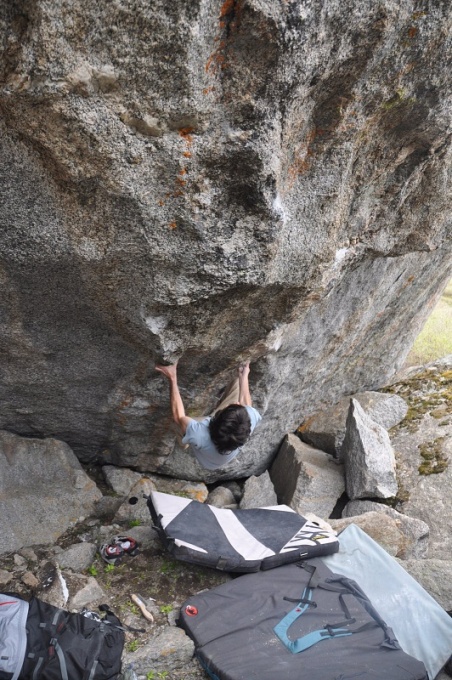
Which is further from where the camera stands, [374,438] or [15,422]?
[374,438]

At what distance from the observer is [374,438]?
8898 millimetres

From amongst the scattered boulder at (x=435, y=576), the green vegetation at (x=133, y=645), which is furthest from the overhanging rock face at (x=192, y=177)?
the scattered boulder at (x=435, y=576)

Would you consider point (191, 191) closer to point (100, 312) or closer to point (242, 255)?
point (242, 255)

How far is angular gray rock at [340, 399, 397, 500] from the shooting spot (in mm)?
8477

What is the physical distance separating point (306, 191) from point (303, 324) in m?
2.92

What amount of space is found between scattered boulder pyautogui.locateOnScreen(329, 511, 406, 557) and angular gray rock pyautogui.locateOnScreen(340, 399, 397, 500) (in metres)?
0.99

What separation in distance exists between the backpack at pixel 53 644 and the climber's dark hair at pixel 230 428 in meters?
2.04

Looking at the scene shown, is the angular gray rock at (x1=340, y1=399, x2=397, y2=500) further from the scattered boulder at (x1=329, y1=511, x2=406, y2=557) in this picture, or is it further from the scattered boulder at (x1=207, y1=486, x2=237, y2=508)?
the scattered boulder at (x1=207, y1=486, x2=237, y2=508)

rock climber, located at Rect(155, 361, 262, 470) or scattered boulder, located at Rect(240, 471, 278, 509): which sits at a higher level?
rock climber, located at Rect(155, 361, 262, 470)

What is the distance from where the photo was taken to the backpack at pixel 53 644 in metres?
4.45

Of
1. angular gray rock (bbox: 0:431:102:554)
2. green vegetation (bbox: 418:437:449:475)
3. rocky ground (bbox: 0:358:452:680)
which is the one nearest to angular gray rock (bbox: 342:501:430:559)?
rocky ground (bbox: 0:358:452:680)

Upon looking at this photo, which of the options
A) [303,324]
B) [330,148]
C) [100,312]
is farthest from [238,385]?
[330,148]

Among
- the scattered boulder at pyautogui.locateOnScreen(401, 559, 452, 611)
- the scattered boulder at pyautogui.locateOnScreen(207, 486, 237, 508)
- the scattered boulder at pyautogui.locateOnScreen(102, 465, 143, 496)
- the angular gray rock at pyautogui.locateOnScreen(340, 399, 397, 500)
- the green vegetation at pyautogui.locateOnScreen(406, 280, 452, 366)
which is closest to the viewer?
the scattered boulder at pyautogui.locateOnScreen(401, 559, 452, 611)

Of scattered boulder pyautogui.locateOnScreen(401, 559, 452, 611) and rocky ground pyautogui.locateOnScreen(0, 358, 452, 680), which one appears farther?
scattered boulder pyautogui.locateOnScreen(401, 559, 452, 611)
